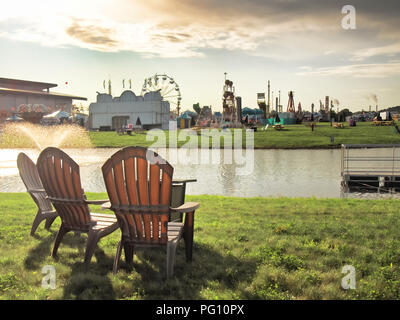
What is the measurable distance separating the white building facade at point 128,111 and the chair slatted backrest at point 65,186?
194 ft

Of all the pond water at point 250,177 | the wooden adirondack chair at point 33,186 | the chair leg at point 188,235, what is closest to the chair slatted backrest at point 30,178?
the wooden adirondack chair at point 33,186

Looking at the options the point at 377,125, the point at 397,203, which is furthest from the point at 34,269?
the point at 377,125

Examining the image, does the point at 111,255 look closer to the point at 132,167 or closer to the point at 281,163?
the point at 132,167

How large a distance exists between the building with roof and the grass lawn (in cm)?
5895

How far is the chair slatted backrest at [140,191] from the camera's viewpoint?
4027mm

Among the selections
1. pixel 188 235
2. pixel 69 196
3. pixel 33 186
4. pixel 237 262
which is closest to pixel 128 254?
pixel 188 235

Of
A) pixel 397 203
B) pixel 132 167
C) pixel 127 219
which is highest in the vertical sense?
pixel 132 167

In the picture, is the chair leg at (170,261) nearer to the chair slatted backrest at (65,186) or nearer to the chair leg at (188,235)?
the chair leg at (188,235)

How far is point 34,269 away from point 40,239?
1.29 meters

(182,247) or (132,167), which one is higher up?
(132,167)

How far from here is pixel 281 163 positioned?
59.6 ft

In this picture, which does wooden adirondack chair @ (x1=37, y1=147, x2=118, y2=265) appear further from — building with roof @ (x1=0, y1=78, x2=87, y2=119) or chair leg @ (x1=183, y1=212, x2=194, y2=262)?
building with roof @ (x1=0, y1=78, x2=87, y2=119)

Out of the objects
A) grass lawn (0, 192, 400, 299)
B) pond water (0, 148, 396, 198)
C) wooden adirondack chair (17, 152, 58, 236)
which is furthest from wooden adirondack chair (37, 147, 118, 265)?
pond water (0, 148, 396, 198)
